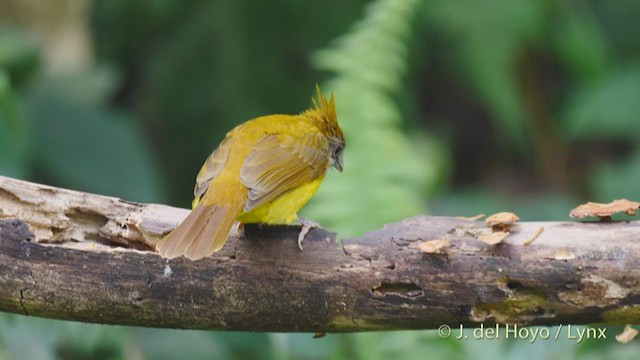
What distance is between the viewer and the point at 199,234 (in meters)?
2.38

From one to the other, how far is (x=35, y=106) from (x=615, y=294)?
4334 mm

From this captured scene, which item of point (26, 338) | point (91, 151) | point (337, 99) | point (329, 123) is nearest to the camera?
point (329, 123)

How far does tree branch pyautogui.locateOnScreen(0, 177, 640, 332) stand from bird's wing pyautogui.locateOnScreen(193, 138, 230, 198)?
0.86 ft

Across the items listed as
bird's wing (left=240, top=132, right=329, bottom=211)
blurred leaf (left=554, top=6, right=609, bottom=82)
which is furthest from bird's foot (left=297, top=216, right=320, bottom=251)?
blurred leaf (left=554, top=6, right=609, bottom=82)

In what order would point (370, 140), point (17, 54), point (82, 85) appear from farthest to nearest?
point (82, 85) < point (17, 54) < point (370, 140)

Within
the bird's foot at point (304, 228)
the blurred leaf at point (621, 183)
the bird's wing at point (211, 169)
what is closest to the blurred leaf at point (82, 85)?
the blurred leaf at point (621, 183)

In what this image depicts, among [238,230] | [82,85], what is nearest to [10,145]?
[82,85]

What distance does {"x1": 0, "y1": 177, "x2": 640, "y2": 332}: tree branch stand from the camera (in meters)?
2.34

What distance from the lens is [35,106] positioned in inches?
229

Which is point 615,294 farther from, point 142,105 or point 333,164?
point 142,105

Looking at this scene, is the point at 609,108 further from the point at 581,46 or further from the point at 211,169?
the point at 211,169

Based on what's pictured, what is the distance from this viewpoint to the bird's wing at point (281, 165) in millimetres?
2645

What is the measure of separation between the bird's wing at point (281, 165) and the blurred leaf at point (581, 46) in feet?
14.2

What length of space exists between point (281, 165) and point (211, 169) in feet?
0.67
